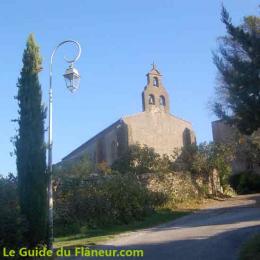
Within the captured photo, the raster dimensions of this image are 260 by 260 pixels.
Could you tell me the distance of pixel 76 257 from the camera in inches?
516

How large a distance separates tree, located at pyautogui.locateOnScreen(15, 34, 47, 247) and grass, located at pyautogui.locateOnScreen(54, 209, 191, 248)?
8.66ft

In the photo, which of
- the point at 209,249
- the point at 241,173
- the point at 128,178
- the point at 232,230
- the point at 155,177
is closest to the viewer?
the point at 209,249

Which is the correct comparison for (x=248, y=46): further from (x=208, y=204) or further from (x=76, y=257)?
(x=208, y=204)

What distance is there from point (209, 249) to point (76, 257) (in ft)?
12.7

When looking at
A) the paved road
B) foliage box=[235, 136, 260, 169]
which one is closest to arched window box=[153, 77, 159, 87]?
foliage box=[235, 136, 260, 169]

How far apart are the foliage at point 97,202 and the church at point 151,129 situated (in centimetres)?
2243

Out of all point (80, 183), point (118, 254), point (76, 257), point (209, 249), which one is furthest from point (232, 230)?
point (80, 183)

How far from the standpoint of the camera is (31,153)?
529 inches

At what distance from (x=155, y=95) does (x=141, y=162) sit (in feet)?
56.8

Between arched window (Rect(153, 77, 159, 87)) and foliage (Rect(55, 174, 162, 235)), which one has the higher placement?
arched window (Rect(153, 77, 159, 87))

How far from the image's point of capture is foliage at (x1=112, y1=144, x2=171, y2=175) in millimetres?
30322

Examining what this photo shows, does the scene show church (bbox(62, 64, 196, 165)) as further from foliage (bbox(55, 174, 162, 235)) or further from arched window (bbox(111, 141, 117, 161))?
foliage (bbox(55, 174, 162, 235))

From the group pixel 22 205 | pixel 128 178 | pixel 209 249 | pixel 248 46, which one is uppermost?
pixel 248 46

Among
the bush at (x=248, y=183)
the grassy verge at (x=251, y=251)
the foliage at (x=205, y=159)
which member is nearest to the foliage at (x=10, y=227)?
the grassy verge at (x=251, y=251)
